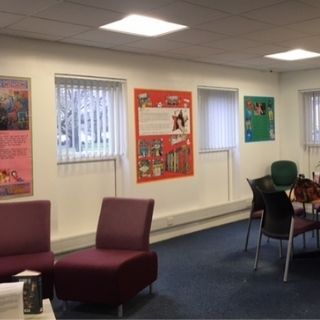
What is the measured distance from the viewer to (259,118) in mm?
7180

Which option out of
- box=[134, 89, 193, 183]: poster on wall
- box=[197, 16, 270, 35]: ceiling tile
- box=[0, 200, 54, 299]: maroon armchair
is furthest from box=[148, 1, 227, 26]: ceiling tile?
box=[0, 200, 54, 299]: maroon armchair

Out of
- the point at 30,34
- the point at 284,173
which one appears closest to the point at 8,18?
the point at 30,34

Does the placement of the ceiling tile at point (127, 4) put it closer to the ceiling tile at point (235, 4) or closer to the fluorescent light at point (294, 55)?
the ceiling tile at point (235, 4)

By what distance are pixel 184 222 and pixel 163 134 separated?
1247mm

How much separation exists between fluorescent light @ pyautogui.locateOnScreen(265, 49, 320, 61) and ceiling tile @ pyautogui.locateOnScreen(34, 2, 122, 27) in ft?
8.89

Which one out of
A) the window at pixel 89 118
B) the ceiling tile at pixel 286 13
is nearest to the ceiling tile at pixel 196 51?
the window at pixel 89 118

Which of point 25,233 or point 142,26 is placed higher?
point 142,26

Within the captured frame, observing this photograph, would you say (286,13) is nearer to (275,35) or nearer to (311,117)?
(275,35)

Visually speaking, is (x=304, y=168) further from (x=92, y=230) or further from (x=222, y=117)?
(x=92, y=230)

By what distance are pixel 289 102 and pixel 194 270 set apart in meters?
4.05

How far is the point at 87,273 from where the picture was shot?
133 inches

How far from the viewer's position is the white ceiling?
341 cm

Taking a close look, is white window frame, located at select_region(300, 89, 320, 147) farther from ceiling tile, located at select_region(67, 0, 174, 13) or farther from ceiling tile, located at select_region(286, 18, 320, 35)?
ceiling tile, located at select_region(67, 0, 174, 13)

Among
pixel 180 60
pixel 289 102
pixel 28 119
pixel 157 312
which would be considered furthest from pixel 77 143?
pixel 289 102
